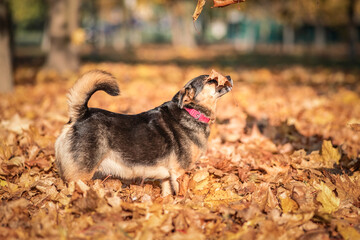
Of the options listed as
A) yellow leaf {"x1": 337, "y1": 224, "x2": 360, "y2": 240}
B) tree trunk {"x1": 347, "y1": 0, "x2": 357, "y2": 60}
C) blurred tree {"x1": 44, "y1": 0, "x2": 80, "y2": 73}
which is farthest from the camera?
tree trunk {"x1": 347, "y1": 0, "x2": 357, "y2": 60}

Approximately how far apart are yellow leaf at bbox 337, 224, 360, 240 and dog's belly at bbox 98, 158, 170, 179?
5.65 feet

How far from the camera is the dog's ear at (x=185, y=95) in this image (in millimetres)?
3789

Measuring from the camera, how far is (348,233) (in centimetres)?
267

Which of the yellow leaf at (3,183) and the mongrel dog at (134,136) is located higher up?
the mongrel dog at (134,136)

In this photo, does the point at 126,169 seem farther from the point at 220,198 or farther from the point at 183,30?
the point at 183,30

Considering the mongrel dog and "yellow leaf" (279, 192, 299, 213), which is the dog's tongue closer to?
the mongrel dog

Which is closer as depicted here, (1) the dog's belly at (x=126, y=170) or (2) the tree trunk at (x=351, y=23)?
(1) the dog's belly at (x=126, y=170)

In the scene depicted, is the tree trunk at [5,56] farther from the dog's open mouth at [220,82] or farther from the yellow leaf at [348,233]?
the yellow leaf at [348,233]

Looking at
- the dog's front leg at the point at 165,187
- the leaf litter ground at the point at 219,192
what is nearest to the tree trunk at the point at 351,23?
the leaf litter ground at the point at 219,192

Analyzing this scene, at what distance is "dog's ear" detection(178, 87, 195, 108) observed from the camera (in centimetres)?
379

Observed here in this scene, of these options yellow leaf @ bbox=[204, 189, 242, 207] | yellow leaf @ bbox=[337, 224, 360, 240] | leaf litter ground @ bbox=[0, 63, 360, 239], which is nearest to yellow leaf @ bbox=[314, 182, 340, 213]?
leaf litter ground @ bbox=[0, 63, 360, 239]

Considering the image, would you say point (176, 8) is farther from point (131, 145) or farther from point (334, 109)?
point (131, 145)

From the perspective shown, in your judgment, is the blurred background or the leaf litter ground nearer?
the leaf litter ground

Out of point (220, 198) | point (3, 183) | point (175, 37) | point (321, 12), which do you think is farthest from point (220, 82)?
point (175, 37)
